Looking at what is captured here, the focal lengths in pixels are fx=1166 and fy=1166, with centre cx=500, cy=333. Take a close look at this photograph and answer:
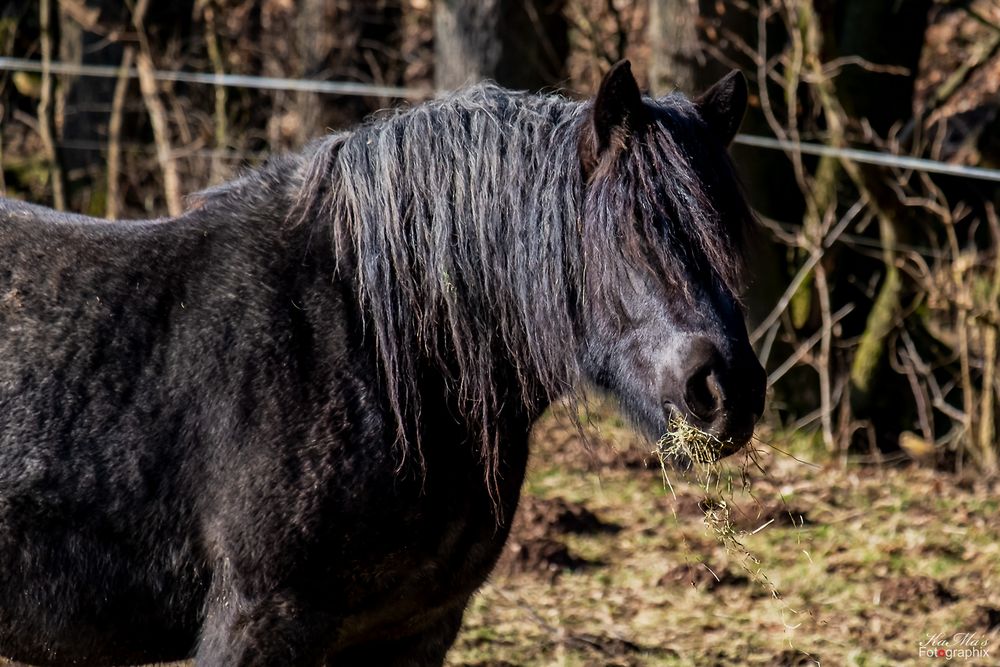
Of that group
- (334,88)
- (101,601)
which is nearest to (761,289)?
(334,88)

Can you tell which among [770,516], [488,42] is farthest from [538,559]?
[488,42]

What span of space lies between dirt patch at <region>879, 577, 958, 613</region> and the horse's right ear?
3173 millimetres

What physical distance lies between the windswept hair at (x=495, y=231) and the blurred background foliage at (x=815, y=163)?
13.7 ft

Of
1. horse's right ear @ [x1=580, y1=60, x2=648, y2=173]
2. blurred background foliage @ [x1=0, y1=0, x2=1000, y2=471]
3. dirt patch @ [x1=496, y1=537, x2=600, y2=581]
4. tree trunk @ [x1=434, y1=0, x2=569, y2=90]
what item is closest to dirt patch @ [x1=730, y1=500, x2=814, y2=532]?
dirt patch @ [x1=496, y1=537, x2=600, y2=581]

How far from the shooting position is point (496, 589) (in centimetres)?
538

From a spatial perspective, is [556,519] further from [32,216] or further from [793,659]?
[32,216]

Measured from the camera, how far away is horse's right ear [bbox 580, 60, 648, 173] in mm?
2863

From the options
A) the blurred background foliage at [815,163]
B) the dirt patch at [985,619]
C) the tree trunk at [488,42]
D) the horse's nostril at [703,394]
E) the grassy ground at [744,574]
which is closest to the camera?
the horse's nostril at [703,394]

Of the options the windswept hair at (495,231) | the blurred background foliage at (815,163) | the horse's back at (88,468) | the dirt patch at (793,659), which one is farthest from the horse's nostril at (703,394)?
the blurred background foliage at (815,163)

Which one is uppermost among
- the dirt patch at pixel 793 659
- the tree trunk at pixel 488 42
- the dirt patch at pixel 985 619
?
the tree trunk at pixel 488 42

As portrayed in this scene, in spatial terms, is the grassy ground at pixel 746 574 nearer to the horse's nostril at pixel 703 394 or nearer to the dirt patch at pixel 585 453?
the dirt patch at pixel 585 453

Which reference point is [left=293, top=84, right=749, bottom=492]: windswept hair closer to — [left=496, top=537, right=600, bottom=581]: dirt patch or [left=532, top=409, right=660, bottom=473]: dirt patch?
[left=496, top=537, right=600, bottom=581]: dirt patch

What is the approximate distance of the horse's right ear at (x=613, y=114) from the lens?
2.86m

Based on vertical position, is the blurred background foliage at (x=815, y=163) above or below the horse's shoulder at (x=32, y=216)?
above
